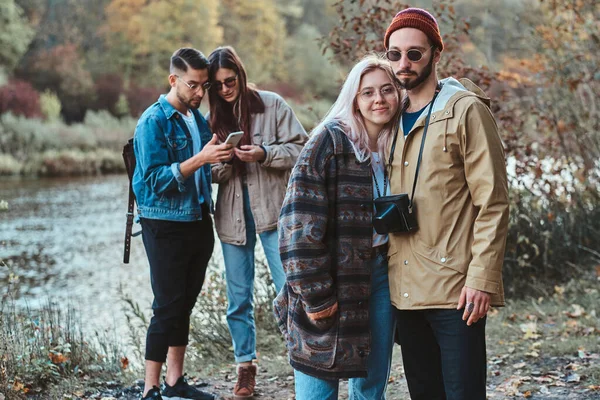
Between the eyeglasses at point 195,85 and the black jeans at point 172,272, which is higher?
the eyeglasses at point 195,85

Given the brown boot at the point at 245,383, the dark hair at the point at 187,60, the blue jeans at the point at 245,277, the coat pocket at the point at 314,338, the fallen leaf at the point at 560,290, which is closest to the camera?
the coat pocket at the point at 314,338

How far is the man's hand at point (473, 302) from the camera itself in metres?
2.34

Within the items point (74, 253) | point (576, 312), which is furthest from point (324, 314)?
point (74, 253)

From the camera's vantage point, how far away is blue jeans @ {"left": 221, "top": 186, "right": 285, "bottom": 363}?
3961 millimetres

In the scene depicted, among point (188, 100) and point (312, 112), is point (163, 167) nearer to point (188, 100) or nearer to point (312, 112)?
point (188, 100)

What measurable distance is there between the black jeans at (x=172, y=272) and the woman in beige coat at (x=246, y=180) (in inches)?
7.1

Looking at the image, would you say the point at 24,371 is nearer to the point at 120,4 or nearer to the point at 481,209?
the point at 481,209

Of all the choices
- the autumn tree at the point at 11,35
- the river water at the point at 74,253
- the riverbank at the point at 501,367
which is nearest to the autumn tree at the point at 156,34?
the autumn tree at the point at 11,35

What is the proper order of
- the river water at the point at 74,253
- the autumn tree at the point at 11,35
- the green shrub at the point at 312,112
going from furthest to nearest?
the autumn tree at the point at 11,35 → the river water at the point at 74,253 → the green shrub at the point at 312,112

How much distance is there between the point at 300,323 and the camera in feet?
8.22

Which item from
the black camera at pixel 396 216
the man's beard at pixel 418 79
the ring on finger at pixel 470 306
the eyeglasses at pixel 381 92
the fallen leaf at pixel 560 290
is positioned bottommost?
the fallen leaf at pixel 560 290

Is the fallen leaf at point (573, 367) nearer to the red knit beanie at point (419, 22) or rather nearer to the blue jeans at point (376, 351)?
the blue jeans at point (376, 351)

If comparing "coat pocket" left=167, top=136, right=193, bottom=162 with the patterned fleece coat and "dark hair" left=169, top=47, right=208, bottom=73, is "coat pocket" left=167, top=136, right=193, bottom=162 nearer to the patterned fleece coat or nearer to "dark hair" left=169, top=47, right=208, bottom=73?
"dark hair" left=169, top=47, right=208, bottom=73

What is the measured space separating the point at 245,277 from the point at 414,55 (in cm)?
193
